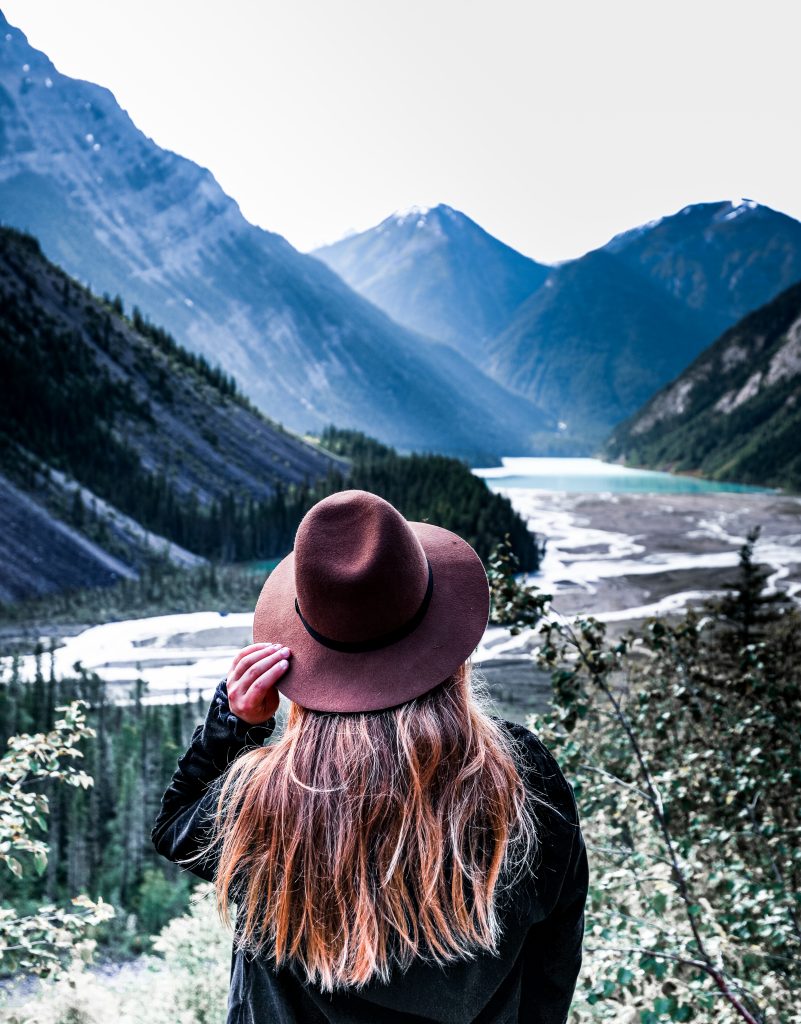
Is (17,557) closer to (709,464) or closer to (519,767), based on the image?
(519,767)

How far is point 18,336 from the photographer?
11.6 meters

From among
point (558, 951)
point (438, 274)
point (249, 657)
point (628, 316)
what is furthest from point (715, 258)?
point (249, 657)

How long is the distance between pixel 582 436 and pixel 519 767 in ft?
145

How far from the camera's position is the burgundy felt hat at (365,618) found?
889 mm

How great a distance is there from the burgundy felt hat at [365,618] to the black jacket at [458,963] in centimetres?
17

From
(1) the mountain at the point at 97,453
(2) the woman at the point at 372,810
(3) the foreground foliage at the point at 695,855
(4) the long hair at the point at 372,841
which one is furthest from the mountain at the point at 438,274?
(4) the long hair at the point at 372,841

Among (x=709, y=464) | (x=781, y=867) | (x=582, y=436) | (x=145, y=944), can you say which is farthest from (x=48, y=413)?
(x=582, y=436)

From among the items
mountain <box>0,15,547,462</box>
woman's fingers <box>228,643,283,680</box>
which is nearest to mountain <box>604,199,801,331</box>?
mountain <box>0,15,547,462</box>

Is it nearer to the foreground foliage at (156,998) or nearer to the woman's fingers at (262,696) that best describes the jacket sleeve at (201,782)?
the woman's fingers at (262,696)

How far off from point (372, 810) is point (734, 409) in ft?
96.7

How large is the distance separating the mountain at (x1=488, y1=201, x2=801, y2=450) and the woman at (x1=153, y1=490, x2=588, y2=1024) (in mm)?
40628

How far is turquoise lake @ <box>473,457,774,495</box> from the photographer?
736 inches

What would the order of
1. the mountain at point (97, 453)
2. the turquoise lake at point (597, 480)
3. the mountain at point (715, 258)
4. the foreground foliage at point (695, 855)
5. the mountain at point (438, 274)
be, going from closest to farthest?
the foreground foliage at point (695, 855), the mountain at point (97, 453), the turquoise lake at point (597, 480), the mountain at point (715, 258), the mountain at point (438, 274)

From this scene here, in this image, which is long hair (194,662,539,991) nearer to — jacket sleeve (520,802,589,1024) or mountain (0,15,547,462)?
jacket sleeve (520,802,589,1024)
